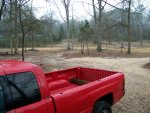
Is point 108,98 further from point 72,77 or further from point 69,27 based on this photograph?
point 69,27

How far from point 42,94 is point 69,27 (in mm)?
47425

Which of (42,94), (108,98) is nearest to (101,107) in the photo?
(108,98)

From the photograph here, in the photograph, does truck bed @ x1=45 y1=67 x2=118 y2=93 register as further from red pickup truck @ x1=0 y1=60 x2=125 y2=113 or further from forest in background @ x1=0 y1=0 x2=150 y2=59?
forest in background @ x1=0 y1=0 x2=150 y2=59

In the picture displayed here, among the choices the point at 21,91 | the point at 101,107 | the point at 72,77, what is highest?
the point at 21,91

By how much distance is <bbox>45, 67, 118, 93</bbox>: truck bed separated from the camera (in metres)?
6.30

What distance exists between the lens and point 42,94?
387 centimetres

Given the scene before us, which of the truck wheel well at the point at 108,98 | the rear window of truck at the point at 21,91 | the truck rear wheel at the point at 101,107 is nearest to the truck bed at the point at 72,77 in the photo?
the truck wheel well at the point at 108,98

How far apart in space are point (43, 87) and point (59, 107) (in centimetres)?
45

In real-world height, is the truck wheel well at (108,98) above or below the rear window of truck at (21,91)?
below

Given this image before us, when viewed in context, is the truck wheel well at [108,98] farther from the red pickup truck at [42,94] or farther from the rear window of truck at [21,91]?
the rear window of truck at [21,91]

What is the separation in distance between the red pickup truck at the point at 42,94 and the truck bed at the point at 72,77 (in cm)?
26

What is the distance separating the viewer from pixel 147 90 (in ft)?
30.8

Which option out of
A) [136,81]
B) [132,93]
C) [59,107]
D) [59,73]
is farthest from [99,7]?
[59,107]

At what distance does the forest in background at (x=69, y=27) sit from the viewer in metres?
17.5
